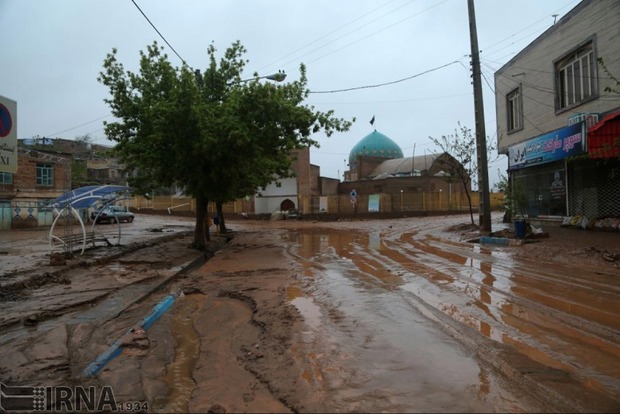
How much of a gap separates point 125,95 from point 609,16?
16745 mm

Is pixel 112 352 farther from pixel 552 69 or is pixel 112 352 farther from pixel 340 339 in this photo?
pixel 552 69

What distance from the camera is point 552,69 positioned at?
58.9 feet

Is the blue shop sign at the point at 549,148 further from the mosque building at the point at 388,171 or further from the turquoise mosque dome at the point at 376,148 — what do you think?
the turquoise mosque dome at the point at 376,148

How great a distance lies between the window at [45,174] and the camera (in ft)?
116

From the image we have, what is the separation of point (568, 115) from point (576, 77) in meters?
1.45

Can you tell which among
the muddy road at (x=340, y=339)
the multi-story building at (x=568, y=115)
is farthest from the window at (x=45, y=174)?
the multi-story building at (x=568, y=115)

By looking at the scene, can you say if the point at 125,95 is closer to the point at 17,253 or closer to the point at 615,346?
the point at 17,253

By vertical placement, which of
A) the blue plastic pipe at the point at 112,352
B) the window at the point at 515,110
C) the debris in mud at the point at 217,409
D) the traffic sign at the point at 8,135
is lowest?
the debris in mud at the point at 217,409

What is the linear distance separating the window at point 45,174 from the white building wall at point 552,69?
1338 inches

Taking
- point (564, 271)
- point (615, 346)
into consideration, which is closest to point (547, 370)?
point (615, 346)

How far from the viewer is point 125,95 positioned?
51.4 feet

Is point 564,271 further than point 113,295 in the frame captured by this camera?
Yes

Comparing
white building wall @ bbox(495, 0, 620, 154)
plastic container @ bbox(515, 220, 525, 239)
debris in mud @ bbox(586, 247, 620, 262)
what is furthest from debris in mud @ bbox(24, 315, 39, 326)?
white building wall @ bbox(495, 0, 620, 154)

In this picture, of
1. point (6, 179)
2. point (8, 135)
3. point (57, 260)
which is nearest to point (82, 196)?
point (57, 260)
